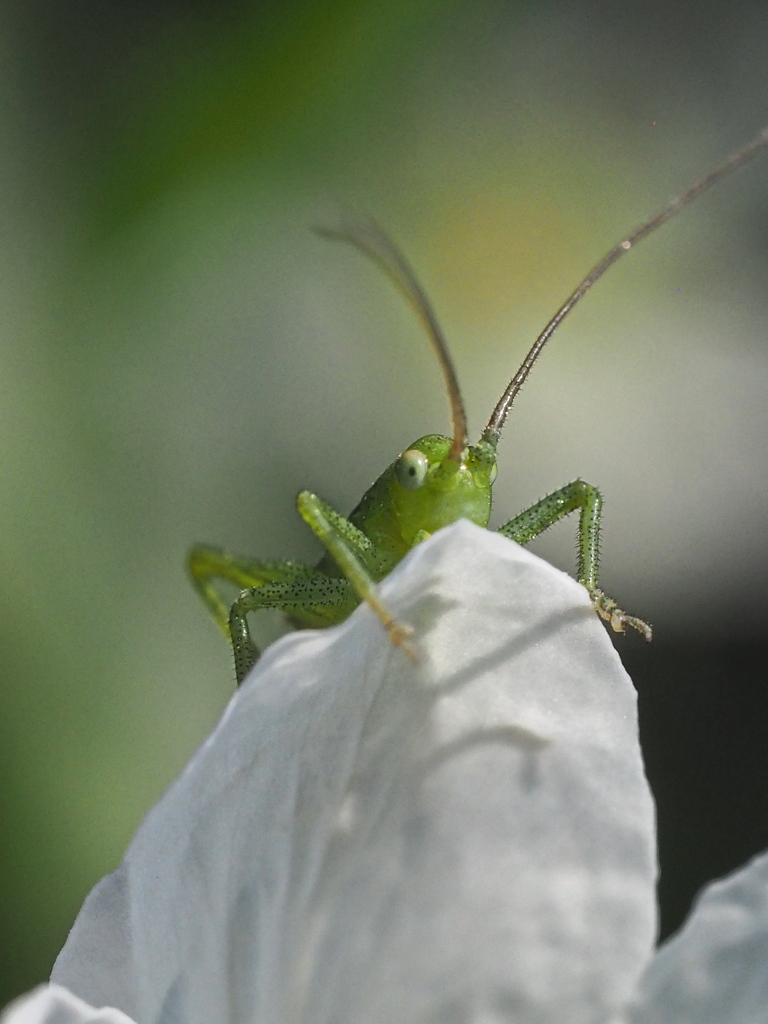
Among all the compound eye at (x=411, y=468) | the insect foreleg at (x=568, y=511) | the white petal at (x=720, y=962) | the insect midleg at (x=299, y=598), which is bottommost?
the white petal at (x=720, y=962)

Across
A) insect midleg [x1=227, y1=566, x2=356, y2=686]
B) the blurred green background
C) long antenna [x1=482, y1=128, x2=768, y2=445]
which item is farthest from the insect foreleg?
the blurred green background

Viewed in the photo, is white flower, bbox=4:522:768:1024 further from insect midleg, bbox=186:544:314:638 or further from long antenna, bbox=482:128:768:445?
insect midleg, bbox=186:544:314:638

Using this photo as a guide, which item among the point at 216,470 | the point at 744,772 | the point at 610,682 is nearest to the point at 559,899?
the point at 610,682

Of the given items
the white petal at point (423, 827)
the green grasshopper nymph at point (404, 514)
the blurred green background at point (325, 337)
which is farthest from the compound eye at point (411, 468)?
the white petal at point (423, 827)

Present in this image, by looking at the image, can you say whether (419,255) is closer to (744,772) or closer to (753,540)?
(753,540)

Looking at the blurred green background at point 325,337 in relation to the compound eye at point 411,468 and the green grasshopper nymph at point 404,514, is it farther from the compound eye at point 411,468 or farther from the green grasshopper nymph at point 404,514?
the compound eye at point 411,468
